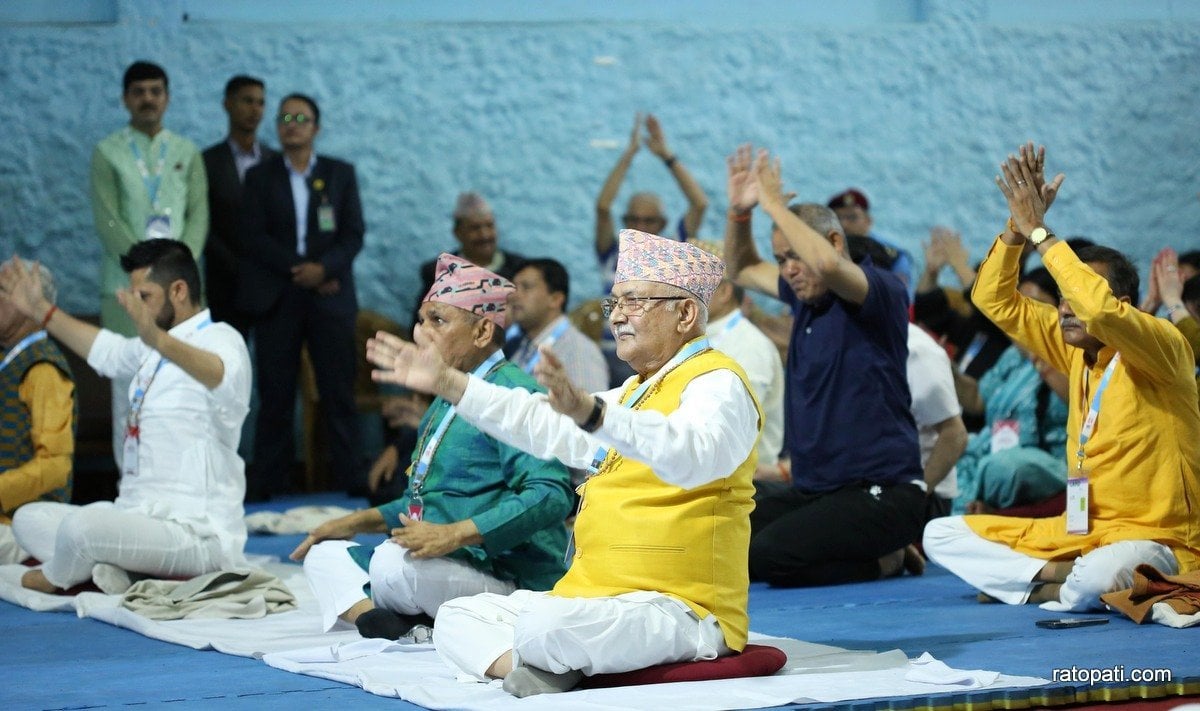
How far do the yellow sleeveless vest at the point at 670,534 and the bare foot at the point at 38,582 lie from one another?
288cm

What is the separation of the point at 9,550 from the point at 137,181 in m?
2.95

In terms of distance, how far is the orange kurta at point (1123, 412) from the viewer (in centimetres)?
490

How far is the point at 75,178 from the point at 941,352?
586cm

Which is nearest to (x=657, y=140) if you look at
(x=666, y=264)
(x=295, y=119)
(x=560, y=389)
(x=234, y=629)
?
(x=295, y=119)

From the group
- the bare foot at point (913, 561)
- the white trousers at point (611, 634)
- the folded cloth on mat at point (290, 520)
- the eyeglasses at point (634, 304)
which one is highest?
the eyeglasses at point (634, 304)

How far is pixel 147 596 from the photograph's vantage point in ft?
18.4

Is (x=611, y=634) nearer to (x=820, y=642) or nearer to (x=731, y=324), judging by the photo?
(x=820, y=642)

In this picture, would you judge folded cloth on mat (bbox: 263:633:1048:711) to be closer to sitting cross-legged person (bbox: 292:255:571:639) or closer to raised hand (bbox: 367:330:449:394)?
sitting cross-legged person (bbox: 292:255:571:639)

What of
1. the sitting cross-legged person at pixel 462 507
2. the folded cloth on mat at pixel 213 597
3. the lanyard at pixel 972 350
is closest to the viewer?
the sitting cross-legged person at pixel 462 507

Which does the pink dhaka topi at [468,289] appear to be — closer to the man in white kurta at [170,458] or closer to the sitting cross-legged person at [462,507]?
the sitting cross-legged person at [462,507]

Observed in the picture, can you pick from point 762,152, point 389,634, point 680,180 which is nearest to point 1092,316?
point 762,152

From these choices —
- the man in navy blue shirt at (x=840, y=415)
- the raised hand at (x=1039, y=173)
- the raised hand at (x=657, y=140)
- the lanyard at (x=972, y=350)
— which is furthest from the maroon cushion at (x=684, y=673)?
the raised hand at (x=657, y=140)

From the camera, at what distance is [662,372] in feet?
12.9

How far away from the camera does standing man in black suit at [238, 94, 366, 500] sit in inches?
369
